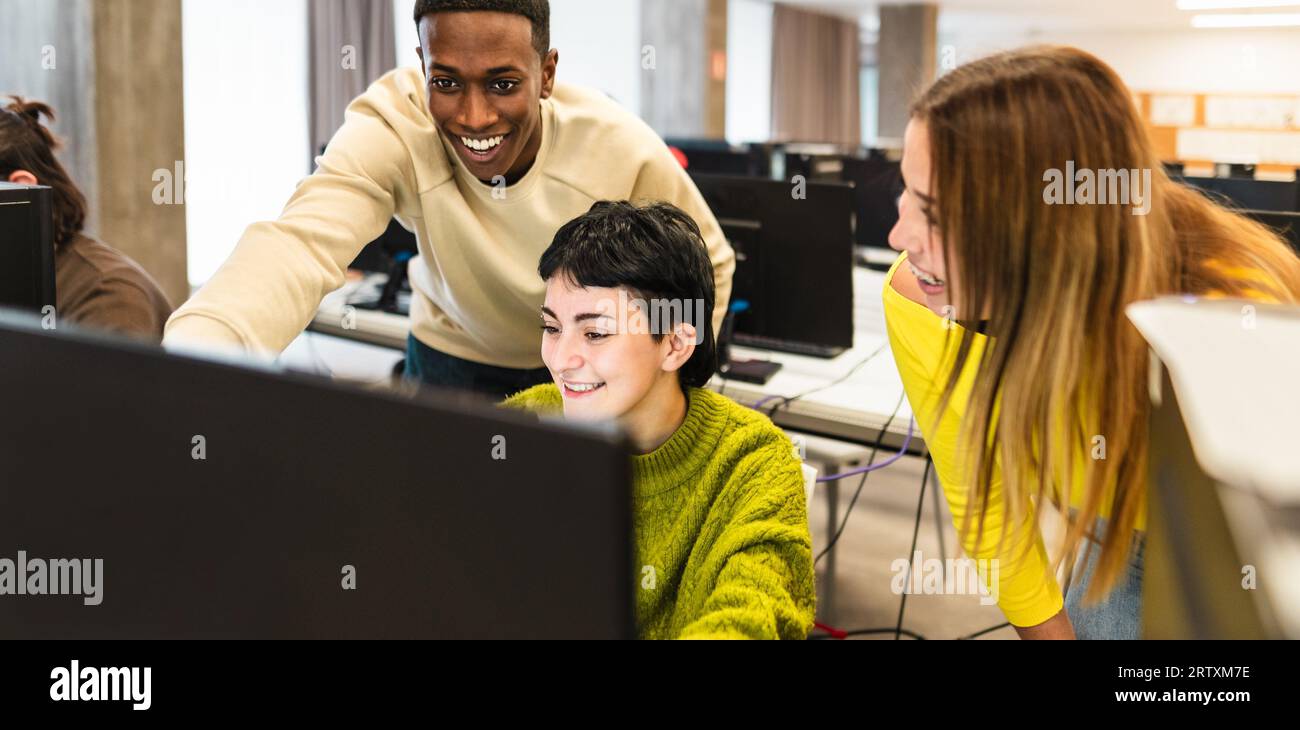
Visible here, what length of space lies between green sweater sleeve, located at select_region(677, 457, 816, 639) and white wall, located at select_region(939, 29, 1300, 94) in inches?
476

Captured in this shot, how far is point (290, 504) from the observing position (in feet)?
1.95

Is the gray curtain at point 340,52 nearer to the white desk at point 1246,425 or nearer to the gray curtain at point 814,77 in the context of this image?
the gray curtain at point 814,77

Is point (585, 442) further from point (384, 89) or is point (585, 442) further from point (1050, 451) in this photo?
point (384, 89)

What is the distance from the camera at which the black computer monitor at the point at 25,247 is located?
1099mm

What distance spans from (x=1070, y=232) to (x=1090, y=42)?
14.3m

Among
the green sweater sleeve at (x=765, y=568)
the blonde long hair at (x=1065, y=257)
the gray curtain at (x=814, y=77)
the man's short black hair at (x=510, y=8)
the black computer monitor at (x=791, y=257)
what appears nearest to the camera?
the green sweater sleeve at (x=765, y=568)

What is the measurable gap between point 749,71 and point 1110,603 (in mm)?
10602

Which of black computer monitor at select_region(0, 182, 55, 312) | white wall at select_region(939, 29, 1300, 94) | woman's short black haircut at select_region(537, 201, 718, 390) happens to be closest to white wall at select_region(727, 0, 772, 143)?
white wall at select_region(939, 29, 1300, 94)

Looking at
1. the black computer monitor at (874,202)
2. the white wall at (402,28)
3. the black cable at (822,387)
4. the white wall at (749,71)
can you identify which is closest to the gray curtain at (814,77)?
the white wall at (749,71)

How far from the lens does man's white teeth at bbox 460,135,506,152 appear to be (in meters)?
1.64

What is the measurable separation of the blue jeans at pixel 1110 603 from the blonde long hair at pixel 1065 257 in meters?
0.22

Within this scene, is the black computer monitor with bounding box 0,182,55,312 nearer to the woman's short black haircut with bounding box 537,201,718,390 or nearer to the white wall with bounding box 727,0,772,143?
the woman's short black haircut with bounding box 537,201,718,390
